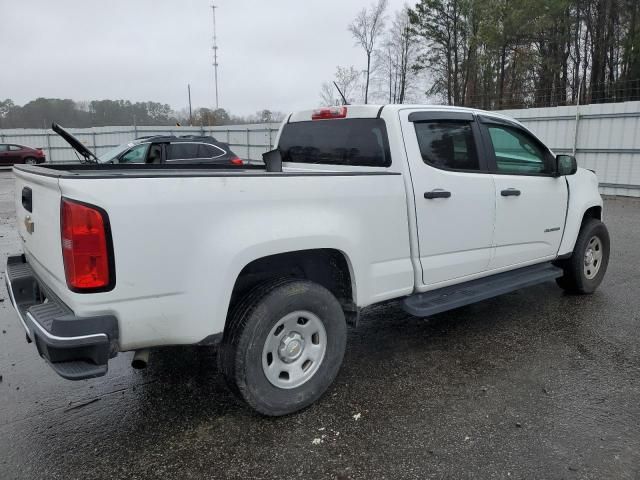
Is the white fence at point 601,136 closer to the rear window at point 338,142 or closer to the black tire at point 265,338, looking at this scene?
the rear window at point 338,142

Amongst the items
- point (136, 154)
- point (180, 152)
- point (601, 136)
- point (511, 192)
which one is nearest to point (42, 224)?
point (511, 192)

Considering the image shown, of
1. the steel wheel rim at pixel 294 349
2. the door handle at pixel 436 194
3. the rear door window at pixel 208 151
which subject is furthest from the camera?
the rear door window at pixel 208 151

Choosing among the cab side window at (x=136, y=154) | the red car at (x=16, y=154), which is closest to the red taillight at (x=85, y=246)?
the cab side window at (x=136, y=154)

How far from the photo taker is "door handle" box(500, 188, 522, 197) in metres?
4.16

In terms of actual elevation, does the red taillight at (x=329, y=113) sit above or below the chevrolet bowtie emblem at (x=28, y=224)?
above

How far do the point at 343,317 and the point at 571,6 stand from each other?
3023cm

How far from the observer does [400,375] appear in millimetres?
3664

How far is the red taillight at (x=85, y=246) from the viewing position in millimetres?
2328

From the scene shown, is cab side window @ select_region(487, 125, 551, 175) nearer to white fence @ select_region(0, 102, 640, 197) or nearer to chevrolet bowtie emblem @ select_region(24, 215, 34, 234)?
chevrolet bowtie emblem @ select_region(24, 215, 34, 234)

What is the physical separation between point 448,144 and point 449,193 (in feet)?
1.51

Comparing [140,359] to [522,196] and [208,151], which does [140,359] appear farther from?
[208,151]

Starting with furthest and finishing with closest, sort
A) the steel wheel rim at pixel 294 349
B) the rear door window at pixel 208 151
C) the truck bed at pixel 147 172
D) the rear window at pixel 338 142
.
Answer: the rear door window at pixel 208 151
the rear window at pixel 338 142
the steel wheel rim at pixel 294 349
the truck bed at pixel 147 172

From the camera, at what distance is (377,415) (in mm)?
3111

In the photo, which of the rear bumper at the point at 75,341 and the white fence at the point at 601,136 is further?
the white fence at the point at 601,136
